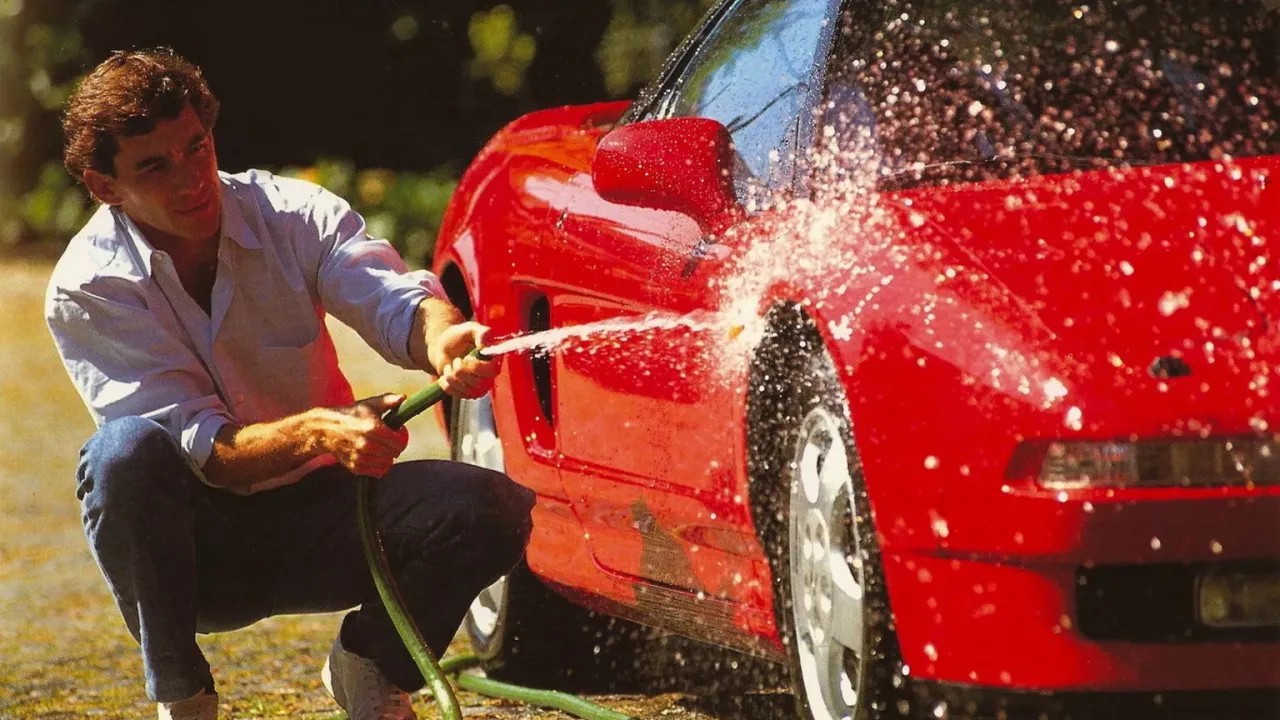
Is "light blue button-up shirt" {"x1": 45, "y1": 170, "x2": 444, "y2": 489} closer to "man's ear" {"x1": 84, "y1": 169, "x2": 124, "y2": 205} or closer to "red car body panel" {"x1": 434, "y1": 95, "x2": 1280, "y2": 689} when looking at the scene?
"man's ear" {"x1": 84, "y1": 169, "x2": 124, "y2": 205}

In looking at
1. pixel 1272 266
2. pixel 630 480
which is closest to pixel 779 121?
pixel 630 480

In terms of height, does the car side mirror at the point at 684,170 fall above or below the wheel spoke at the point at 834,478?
above

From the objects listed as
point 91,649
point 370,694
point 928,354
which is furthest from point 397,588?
point 91,649

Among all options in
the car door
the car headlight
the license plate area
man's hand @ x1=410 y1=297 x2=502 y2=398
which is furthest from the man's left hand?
the license plate area

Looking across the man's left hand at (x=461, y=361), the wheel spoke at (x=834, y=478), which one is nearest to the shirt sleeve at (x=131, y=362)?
the man's left hand at (x=461, y=361)

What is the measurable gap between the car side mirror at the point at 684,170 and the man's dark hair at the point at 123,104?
29.2 inches

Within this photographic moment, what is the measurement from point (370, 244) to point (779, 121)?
0.77 metres

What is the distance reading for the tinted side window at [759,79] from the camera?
15.3ft

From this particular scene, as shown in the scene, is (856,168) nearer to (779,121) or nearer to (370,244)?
(779,121)

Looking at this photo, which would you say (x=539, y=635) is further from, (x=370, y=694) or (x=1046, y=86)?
(x=1046, y=86)

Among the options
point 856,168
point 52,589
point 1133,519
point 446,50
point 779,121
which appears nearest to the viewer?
point 1133,519

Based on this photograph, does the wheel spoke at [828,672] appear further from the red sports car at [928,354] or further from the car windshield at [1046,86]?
the car windshield at [1046,86]

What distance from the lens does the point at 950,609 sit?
3760 millimetres

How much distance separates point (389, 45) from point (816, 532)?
11.4m
